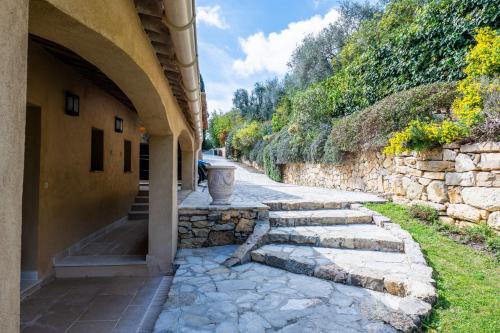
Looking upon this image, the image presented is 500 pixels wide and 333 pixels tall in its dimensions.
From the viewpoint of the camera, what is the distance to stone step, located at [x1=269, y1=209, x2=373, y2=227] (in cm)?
556

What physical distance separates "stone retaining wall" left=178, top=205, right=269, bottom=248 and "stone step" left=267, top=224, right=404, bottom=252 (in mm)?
690

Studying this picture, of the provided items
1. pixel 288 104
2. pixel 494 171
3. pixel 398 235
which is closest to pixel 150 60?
pixel 398 235

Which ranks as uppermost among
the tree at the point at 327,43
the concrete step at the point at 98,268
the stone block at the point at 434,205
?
the tree at the point at 327,43

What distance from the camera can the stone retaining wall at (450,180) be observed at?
15.1 feet

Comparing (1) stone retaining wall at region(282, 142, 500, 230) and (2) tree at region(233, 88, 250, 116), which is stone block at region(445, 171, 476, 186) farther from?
(2) tree at region(233, 88, 250, 116)

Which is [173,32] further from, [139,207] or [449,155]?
[139,207]

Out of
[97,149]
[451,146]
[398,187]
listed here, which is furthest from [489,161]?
[97,149]

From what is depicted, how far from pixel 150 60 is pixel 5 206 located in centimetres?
227

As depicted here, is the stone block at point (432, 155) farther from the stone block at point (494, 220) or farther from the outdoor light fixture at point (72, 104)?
the outdoor light fixture at point (72, 104)

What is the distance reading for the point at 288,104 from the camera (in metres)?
16.8

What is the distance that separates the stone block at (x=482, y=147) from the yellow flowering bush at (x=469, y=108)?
22 centimetres

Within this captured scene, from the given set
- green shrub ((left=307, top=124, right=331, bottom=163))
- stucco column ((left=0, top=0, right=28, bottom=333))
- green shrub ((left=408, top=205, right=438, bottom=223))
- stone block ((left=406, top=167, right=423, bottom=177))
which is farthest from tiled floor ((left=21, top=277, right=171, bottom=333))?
green shrub ((left=307, top=124, right=331, bottom=163))

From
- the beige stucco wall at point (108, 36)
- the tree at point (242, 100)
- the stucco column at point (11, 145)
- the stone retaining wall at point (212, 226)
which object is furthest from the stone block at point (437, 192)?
the tree at point (242, 100)

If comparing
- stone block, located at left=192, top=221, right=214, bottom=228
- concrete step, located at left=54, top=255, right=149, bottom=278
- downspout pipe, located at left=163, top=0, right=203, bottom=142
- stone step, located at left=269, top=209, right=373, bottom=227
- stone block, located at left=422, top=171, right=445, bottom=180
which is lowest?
concrete step, located at left=54, top=255, right=149, bottom=278
